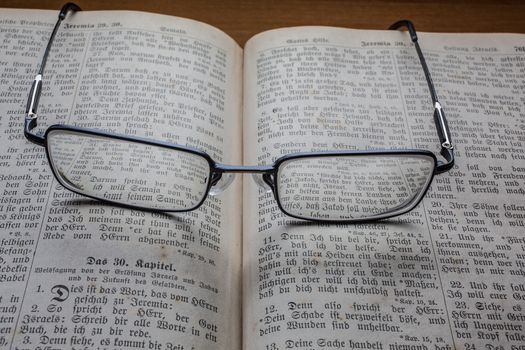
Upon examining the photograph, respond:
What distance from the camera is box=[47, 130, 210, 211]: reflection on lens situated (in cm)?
62

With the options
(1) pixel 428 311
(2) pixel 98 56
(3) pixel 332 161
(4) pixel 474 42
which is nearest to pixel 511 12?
(4) pixel 474 42

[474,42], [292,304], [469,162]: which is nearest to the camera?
[292,304]

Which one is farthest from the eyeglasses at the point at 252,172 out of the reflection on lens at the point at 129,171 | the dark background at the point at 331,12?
the dark background at the point at 331,12

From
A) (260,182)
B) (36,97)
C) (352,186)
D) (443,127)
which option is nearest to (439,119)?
(443,127)

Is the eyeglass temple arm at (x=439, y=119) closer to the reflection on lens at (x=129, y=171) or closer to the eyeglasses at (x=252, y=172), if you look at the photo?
the eyeglasses at (x=252, y=172)

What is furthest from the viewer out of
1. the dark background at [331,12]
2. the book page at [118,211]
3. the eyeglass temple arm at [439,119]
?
the dark background at [331,12]

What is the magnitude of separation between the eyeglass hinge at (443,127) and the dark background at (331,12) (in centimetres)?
20

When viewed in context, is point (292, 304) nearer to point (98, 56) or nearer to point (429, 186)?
point (429, 186)

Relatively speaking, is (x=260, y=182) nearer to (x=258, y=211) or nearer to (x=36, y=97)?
(x=258, y=211)

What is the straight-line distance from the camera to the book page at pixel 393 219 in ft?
1.82

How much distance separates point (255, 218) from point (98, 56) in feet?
1.13

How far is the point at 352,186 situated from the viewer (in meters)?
0.65

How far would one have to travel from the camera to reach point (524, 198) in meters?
0.65

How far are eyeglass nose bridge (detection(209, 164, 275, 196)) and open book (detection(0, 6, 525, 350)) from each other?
3 cm
